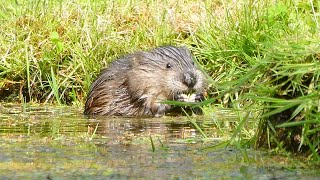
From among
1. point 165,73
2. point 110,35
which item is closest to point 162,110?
point 165,73

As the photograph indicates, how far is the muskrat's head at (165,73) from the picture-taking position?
29.7 feet

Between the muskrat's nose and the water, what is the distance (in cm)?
120

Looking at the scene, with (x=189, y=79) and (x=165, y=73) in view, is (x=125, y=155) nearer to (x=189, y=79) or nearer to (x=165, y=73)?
(x=189, y=79)

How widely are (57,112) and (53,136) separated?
7.77ft

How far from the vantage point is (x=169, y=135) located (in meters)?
6.87

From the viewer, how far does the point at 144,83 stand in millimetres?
9266

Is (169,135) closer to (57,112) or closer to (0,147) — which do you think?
(0,147)

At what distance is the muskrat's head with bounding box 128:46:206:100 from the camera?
9039 millimetres

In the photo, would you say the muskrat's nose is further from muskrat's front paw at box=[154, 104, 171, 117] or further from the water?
the water

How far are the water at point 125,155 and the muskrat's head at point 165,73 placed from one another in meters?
1.29

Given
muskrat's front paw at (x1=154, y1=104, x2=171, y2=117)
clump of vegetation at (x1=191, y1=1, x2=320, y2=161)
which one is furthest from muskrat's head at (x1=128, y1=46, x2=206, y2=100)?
clump of vegetation at (x1=191, y1=1, x2=320, y2=161)

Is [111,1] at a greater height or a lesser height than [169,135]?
greater

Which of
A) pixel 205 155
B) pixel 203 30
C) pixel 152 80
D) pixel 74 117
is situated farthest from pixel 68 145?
pixel 203 30

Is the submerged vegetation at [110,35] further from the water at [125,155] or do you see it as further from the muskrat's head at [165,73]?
the water at [125,155]
